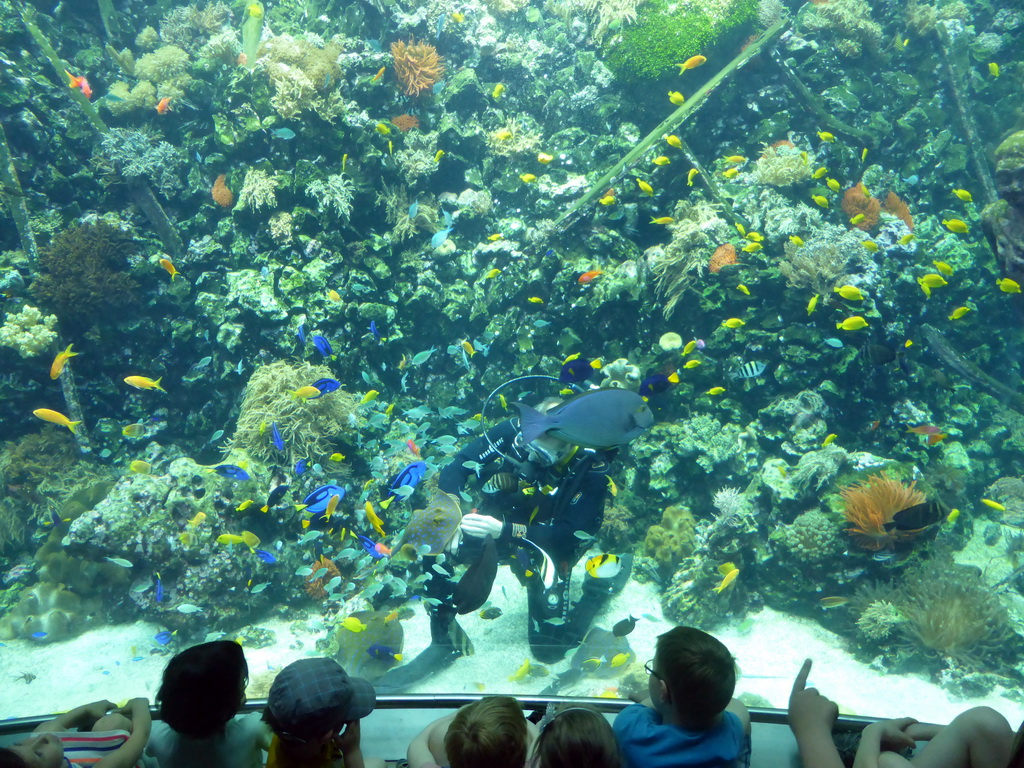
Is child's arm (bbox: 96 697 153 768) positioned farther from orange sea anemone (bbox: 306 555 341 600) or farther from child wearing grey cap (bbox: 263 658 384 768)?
orange sea anemone (bbox: 306 555 341 600)

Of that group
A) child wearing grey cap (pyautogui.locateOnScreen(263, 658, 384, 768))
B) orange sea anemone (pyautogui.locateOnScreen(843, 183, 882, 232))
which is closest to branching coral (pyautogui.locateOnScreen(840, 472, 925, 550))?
orange sea anemone (pyautogui.locateOnScreen(843, 183, 882, 232))

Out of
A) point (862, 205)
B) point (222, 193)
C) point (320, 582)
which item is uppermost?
point (222, 193)

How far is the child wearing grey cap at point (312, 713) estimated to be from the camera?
1437 mm

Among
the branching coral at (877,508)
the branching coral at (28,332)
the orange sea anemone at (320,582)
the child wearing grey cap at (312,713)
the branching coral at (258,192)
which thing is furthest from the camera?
the branching coral at (258,192)

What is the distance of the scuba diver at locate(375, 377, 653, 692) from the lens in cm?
356

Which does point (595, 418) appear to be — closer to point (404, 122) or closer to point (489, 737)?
point (489, 737)

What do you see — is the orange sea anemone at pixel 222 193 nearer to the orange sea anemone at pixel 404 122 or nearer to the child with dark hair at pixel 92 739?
the orange sea anemone at pixel 404 122

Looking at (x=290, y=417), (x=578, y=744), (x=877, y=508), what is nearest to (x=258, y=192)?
(x=290, y=417)

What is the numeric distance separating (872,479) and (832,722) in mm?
3754

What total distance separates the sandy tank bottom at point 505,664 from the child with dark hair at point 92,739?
223 cm

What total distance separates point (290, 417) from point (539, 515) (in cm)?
332

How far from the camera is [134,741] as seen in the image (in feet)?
5.60

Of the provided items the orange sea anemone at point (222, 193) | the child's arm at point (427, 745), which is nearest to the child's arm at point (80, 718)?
the child's arm at point (427, 745)

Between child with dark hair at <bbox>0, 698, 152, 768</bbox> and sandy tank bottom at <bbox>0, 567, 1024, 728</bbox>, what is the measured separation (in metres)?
2.23
